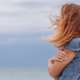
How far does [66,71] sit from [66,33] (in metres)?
0.33

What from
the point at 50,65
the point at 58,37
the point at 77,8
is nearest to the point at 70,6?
the point at 77,8

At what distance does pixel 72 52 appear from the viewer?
11.9 ft

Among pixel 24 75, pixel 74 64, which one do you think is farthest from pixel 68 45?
pixel 24 75

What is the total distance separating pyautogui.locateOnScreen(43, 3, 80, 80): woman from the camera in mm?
3639

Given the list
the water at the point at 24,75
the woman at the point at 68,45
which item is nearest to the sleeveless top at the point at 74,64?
the woman at the point at 68,45

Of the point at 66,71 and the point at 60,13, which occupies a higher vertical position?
the point at 60,13

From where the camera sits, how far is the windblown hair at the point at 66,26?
3664 mm

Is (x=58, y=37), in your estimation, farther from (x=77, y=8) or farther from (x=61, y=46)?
(x=77, y=8)

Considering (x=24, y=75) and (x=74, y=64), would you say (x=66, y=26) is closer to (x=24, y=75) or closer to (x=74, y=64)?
(x=74, y=64)

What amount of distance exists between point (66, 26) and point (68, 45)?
0.17 metres

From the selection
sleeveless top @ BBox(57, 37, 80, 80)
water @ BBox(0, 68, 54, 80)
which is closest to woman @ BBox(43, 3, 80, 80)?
sleeveless top @ BBox(57, 37, 80, 80)

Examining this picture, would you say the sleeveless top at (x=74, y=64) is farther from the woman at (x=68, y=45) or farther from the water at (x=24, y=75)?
the water at (x=24, y=75)

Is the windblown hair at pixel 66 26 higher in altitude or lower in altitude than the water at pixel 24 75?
lower

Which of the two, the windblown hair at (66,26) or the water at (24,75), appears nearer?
the windblown hair at (66,26)
